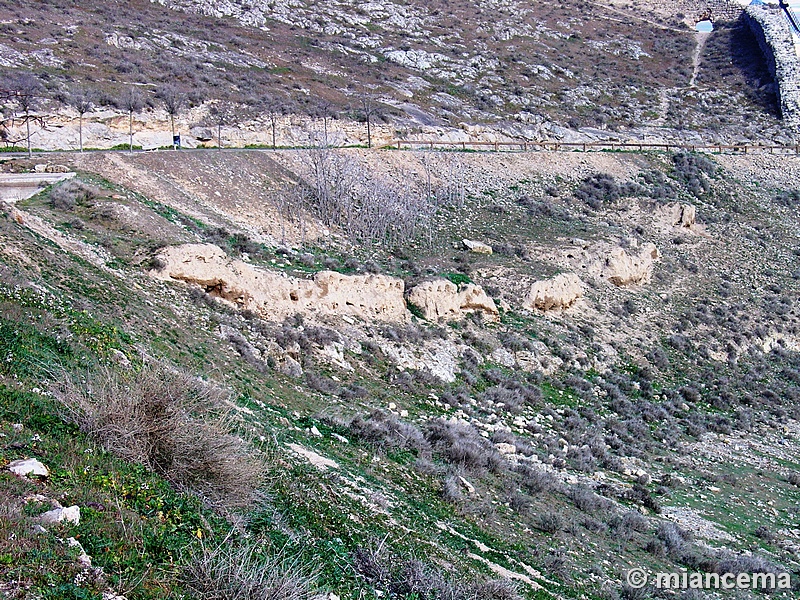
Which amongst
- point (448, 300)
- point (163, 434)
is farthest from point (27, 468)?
point (448, 300)

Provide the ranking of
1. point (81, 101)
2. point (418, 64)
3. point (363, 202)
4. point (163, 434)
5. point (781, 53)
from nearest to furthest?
1. point (163, 434)
2. point (363, 202)
3. point (81, 101)
4. point (418, 64)
5. point (781, 53)

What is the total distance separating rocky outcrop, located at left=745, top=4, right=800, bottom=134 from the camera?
50.6 meters

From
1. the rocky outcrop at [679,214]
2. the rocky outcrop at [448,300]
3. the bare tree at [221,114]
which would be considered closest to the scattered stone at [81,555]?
the rocky outcrop at [448,300]

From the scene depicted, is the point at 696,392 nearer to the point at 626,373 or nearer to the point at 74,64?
the point at 626,373

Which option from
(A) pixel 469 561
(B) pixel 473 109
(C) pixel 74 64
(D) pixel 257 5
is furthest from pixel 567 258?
(D) pixel 257 5

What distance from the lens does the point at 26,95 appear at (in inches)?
1004

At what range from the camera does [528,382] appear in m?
18.4

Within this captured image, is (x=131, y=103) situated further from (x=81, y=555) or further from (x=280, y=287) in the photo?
(x=81, y=555)

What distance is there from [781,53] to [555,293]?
158 feet

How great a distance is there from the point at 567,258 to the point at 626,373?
551 centimetres

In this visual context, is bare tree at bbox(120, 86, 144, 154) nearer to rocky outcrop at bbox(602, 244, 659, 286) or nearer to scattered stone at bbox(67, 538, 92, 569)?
rocky outcrop at bbox(602, 244, 659, 286)

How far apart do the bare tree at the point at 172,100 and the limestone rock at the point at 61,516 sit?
25.5 m

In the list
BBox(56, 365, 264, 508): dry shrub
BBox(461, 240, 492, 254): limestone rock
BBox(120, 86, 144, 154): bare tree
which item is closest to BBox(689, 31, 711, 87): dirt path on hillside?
BBox(461, 240, 492, 254): limestone rock

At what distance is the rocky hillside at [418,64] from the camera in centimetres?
3438
